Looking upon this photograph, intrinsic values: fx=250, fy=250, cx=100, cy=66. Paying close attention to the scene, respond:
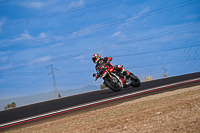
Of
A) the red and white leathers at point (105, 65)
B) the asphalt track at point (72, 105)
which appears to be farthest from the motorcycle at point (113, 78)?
the asphalt track at point (72, 105)

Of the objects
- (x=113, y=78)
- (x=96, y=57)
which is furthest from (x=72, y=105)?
(x=96, y=57)

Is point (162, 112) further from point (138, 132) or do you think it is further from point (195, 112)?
point (138, 132)

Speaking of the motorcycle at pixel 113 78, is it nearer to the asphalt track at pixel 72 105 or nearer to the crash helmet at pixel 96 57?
the crash helmet at pixel 96 57

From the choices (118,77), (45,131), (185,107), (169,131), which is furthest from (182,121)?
A: (118,77)

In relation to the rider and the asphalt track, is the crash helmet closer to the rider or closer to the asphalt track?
the rider

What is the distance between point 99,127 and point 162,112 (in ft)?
5.69

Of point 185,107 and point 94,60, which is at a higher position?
point 94,60

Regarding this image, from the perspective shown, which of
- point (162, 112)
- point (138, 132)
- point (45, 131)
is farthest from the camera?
point (45, 131)

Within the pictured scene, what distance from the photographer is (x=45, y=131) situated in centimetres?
773

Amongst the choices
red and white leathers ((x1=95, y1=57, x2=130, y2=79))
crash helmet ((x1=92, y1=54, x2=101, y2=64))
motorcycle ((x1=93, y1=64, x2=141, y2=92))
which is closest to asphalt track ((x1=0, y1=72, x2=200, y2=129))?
motorcycle ((x1=93, y1=64, x2=141, y2=92))

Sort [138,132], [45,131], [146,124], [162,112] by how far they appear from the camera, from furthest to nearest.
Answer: [45,131], [162,112], [146,124], [138,132]

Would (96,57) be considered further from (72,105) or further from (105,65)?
(72,105)

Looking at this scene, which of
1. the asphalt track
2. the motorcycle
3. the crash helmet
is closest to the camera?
the asphalt track

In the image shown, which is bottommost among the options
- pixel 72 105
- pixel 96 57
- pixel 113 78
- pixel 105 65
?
pixel 72 105
